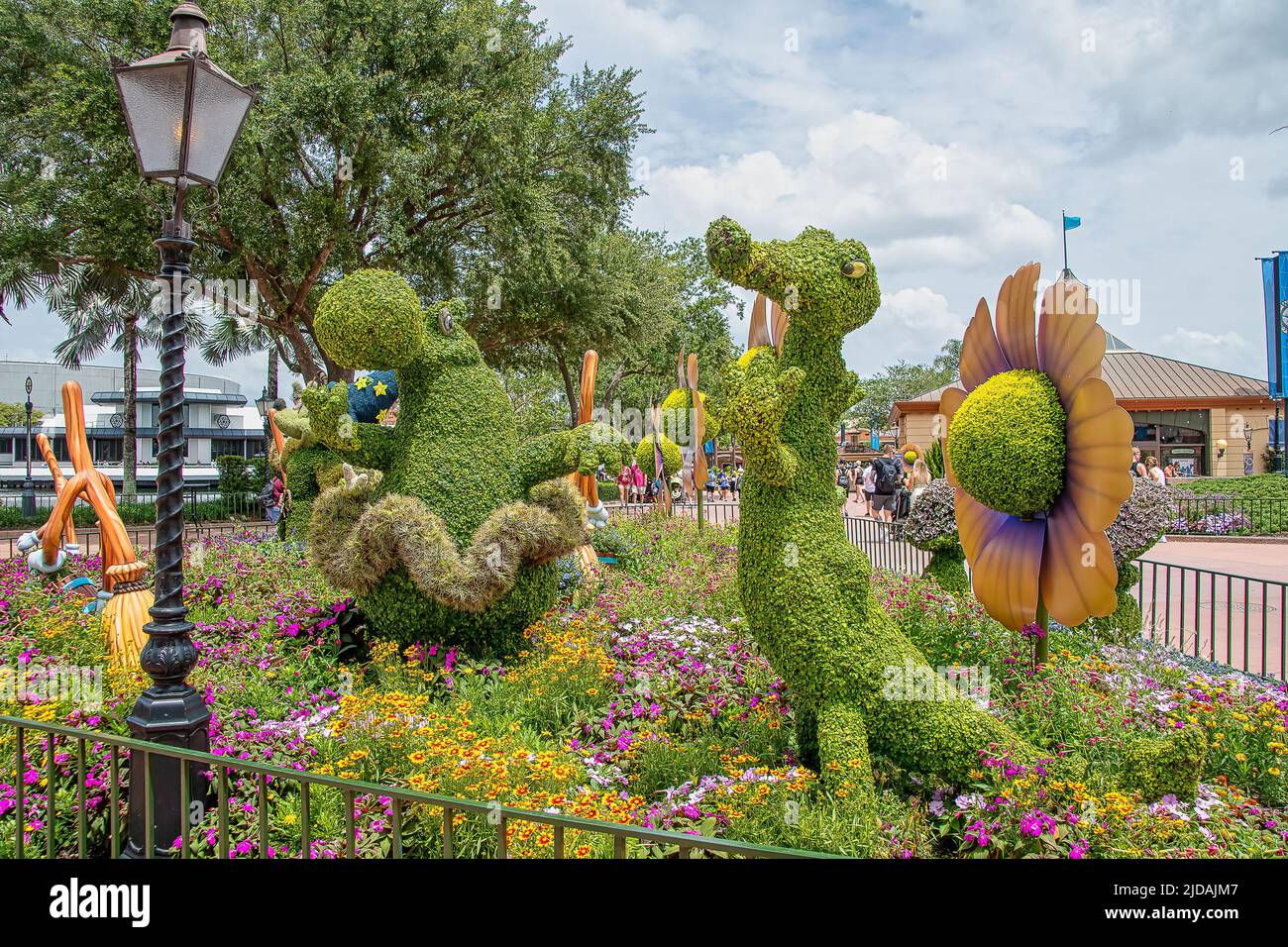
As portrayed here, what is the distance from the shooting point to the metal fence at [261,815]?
7.29ft

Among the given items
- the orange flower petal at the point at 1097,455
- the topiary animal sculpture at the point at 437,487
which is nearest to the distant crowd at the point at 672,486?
the topiary animal sculpture at the point at 437,487

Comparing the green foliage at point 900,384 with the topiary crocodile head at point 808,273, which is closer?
the topiary crocodile head at point 808,273

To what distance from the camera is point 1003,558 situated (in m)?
4.35

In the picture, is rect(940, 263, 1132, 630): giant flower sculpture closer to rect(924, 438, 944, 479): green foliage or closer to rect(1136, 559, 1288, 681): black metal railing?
rect(924, 438, 944, 479): green foliage

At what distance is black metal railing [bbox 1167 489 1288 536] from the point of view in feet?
51.8

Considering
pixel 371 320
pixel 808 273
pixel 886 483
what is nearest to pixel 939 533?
pixel 808 273

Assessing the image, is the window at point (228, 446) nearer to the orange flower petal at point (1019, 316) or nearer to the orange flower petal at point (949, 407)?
the orange flower petal at point (949, 407)

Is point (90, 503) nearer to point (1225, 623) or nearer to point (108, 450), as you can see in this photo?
point (1225, 623)

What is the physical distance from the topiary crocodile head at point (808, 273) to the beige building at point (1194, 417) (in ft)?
88.0

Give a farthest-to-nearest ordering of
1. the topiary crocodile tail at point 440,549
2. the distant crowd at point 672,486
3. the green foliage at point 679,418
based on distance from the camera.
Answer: the distant crowd at point 672,486 < the green foliage at point 679,418 < the topiary crocodile tail at point 440,549

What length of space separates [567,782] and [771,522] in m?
1.54

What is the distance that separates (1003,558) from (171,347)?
14.7ft

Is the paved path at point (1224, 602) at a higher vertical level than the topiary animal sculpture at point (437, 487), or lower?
lower
